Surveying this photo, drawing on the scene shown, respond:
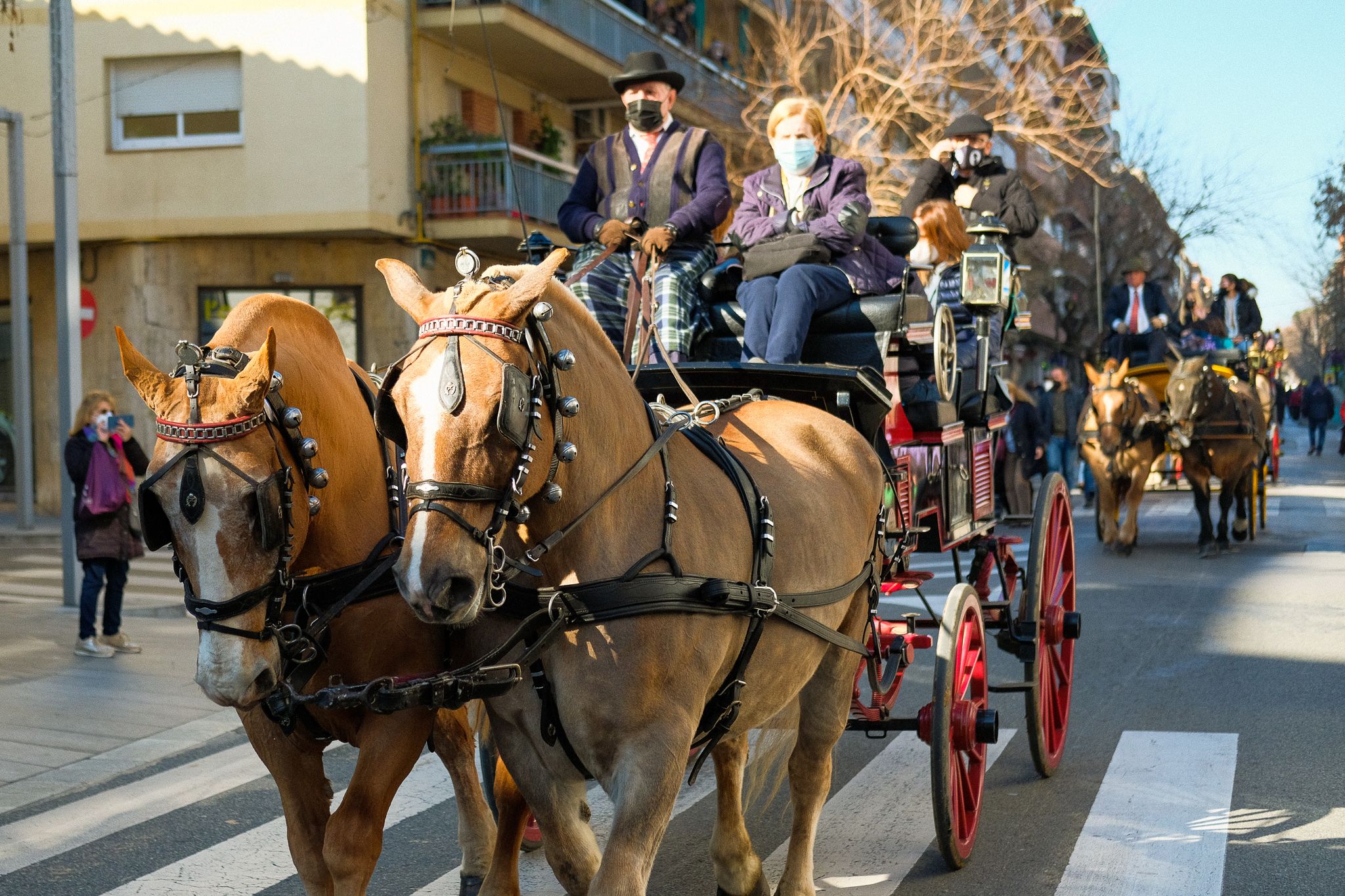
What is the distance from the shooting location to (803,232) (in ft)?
18.0

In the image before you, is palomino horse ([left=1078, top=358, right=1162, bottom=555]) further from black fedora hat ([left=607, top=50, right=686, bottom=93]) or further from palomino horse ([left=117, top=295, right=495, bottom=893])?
palomino horse ([left=117, top=295, right=495, bottom=893])

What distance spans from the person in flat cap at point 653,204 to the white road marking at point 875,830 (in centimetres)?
192

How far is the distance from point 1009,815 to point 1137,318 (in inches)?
457

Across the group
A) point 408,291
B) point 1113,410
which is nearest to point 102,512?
point 408,291

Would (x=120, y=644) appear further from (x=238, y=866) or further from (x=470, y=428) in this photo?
(x=470, y=428)

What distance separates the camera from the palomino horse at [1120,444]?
1384cm

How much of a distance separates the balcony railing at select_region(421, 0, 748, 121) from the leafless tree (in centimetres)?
77

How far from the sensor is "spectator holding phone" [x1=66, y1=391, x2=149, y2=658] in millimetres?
8688

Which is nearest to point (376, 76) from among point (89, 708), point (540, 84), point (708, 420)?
point (540, 84)

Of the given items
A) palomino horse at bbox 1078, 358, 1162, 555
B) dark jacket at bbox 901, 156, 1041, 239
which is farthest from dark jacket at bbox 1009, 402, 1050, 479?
dark jacket at bbox 901, 156, 1041, 239

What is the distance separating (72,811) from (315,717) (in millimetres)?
2856

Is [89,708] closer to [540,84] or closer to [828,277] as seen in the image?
[828,277]

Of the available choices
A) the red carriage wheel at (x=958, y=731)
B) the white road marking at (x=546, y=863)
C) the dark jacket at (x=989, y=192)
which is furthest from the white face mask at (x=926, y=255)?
the white road marking at (x=546, y=863)

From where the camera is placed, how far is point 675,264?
5613mm
